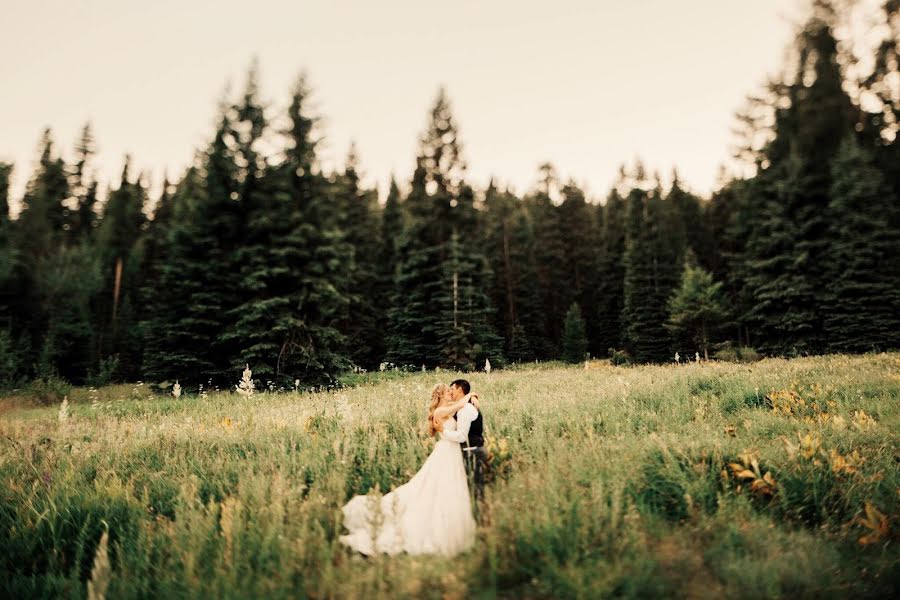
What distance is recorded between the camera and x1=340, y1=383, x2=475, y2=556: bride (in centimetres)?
399

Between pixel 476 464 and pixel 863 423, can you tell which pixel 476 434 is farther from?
pixel 863 423

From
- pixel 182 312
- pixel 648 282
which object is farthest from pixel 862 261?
pixel 182 312

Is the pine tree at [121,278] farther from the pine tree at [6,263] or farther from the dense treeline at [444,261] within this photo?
the pine tree at [6,263]

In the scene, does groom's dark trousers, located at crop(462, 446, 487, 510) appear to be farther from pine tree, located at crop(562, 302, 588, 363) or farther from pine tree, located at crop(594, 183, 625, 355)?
pine tree, located at crop(594, 183, 625, 355)

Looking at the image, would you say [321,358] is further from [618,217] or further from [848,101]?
[618,217]

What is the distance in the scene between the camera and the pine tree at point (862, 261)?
2162 centimetres

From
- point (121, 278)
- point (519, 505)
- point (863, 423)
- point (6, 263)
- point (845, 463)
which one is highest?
point (121, 278)

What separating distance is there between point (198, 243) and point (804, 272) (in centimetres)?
2963

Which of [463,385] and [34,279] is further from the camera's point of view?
[34,279]

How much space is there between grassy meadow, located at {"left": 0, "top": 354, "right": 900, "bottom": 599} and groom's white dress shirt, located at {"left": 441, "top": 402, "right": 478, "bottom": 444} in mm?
616

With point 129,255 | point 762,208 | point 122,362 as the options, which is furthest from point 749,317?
A: point 129,255

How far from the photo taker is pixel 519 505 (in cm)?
416

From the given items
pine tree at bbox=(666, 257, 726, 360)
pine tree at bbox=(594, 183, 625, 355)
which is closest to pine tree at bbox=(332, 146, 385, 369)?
pine tree at bbox=(666, 257, 726, 360)

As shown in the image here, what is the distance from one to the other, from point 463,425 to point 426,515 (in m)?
1.23
